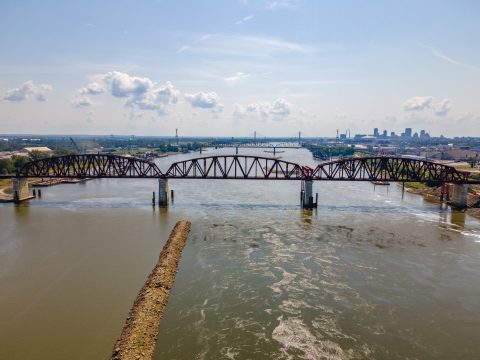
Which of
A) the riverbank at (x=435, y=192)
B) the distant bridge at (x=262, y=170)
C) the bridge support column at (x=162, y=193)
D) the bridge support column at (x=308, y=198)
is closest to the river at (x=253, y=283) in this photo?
the bridge support column at (x=308, y=198)

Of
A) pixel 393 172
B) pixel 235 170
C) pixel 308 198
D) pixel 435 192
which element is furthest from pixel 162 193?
pixel 435 192

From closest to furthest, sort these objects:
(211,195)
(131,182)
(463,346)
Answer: (463,346)
(211,195)
(131,182)

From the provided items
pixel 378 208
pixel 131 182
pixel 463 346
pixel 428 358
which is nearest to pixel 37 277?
pixel 428 358

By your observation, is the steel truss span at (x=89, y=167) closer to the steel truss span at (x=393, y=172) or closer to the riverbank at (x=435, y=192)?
the steel truss span at (x=393, y=172)

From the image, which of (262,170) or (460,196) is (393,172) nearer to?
(460,196)

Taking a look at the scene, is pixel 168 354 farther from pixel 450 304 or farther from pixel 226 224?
pixel 226 224
